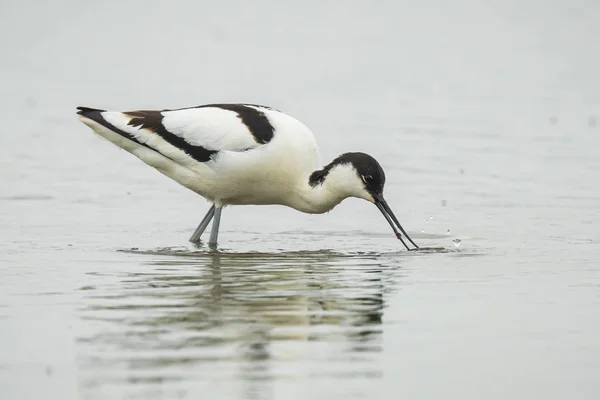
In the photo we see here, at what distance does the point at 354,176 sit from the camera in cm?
1045

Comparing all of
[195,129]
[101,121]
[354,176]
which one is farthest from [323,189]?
[101,121]

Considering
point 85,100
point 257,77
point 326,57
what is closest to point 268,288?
point 85,100

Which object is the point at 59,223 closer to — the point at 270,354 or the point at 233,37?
the point at 270,354

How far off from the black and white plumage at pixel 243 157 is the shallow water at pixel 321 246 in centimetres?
43

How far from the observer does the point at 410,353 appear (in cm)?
681

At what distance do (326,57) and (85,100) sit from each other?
7919 mm

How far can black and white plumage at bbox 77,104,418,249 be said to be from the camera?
34.4 feet

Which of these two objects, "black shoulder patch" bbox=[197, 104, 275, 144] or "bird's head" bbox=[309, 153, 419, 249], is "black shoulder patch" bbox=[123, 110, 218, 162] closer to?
"black shoulder patch" bbox=[197, 104, 275, 144]

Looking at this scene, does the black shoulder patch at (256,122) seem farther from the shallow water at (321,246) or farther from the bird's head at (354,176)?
the shallow water at (321,246)

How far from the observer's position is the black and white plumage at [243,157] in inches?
413

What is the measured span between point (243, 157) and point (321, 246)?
0.98m

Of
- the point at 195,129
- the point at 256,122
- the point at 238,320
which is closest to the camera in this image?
the point at 238,320

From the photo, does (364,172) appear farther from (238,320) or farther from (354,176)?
(238,320)

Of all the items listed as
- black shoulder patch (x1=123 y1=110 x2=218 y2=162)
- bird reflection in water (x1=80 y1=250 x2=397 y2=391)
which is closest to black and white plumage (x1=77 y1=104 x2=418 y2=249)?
black shoulder patch (x1=123 y1=110 x2=218 y2=162)
